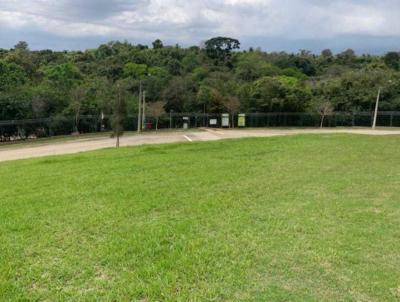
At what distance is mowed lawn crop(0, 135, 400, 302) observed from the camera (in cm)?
426

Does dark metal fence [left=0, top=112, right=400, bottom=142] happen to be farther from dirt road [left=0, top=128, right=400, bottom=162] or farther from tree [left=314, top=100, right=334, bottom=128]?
dirt road [left=0, top=128, right=400, bottom=162]

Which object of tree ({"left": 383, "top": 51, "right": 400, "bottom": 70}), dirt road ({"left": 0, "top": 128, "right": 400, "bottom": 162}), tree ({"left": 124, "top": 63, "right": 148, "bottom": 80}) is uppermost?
tree ({"left": 383, "top": 51, "right": 400, "bottom": 70})

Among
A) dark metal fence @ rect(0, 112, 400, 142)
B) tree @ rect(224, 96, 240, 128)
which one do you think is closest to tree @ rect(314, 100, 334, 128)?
dark metal fence @ rect(0, 112, 400, 142)

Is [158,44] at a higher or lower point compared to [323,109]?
higher

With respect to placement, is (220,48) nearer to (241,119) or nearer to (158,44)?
(158,44)

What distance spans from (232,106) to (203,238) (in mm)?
54503

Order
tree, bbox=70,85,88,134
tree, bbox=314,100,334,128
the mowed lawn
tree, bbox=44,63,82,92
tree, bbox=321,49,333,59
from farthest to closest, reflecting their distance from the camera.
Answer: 1. tree, bbox=321,49,333,59
2. tree, bbox=314,100,334,128
3. tree, bbox=44,63,82,92
4. tree, bbox=70,85,88,134
5. the mowed lawn

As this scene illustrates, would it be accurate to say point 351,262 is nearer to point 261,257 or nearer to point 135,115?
point 261,257

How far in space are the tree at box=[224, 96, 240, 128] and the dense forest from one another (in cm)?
13

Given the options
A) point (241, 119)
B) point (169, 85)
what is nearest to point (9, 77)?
point (169, 85)

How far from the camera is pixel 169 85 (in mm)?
64812

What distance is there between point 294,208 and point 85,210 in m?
3.25

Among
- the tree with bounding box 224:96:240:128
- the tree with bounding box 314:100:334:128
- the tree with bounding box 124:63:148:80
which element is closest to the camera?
the tree with bounding box 224:96:240:128

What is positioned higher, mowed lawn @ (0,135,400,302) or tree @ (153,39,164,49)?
tree @ (153,39,164,49)
